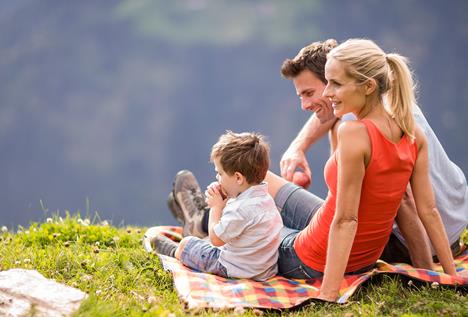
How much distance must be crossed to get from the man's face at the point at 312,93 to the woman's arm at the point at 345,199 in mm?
1538

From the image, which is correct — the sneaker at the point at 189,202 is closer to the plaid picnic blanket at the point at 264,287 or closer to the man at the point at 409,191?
the man at the point at 409,191

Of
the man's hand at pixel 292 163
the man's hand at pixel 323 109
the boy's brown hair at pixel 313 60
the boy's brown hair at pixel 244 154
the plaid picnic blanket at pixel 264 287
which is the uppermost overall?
the boy's brown hair at pixel 313 60

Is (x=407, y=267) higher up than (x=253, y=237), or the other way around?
(x=253, y=237)

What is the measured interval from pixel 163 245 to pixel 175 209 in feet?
2.87

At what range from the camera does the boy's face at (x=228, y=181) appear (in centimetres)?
445

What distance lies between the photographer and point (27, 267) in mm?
4609

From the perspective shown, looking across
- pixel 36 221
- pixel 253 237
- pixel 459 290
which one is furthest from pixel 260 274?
pixel 36 221

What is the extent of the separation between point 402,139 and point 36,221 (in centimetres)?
358

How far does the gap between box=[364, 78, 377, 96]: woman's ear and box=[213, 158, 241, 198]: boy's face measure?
109cm

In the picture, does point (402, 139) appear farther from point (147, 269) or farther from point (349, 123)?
point (147, 269)

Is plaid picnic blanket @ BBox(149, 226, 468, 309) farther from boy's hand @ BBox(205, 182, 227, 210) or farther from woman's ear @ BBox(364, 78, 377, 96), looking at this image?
woman's ear @ BBox(364, 78, 377, 96)

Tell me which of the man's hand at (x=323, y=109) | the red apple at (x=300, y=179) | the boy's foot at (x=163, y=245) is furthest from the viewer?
the red apple at (x=300, y=179)

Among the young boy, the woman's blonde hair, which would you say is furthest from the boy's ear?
the woman's blonde hair

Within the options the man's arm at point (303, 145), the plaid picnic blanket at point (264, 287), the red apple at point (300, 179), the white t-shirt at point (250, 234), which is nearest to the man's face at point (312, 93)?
the man's arm at point (303, 145)
